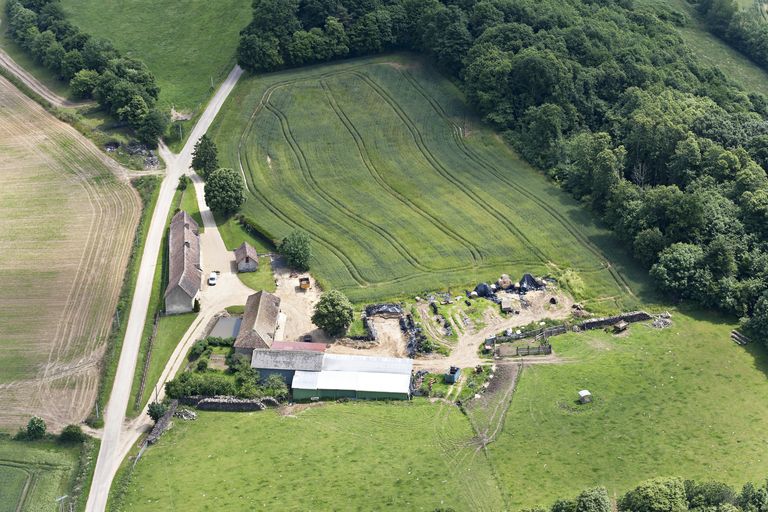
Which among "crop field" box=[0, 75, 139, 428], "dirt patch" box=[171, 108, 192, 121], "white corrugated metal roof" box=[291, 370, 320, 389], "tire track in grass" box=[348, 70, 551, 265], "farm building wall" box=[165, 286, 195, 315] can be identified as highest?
"tire track in grass" box=[348, 70, 551, 265]

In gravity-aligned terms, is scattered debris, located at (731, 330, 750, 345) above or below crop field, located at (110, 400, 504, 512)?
above

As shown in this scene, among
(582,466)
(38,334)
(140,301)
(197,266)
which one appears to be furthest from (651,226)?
(38,334)

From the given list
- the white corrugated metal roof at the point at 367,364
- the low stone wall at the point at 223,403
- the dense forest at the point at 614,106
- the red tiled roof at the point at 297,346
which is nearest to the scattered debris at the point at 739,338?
the dense forest at the point at 614,106

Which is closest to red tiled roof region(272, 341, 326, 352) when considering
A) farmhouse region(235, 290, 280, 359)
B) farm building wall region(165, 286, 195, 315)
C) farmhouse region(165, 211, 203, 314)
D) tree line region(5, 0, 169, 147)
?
farmhouse region(235, 290, 280, 359)

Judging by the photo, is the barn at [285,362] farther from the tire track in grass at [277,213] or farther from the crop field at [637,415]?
the crop field at [637,415]

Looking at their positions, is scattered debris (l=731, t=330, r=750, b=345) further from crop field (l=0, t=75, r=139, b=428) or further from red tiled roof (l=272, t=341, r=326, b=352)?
crop field (l=0, t=75, r=139, b=428)

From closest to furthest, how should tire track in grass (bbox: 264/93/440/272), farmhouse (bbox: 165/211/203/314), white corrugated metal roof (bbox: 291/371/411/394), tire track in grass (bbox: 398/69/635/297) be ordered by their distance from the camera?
white corrugated metal roof (bbox: 291/371/411/394) < farmhouse (bbox: 165/211/203/314) < tire track in grass (bbox: 398/69/635/297) < tire track in grass (bbox: 264/93/440/272)
